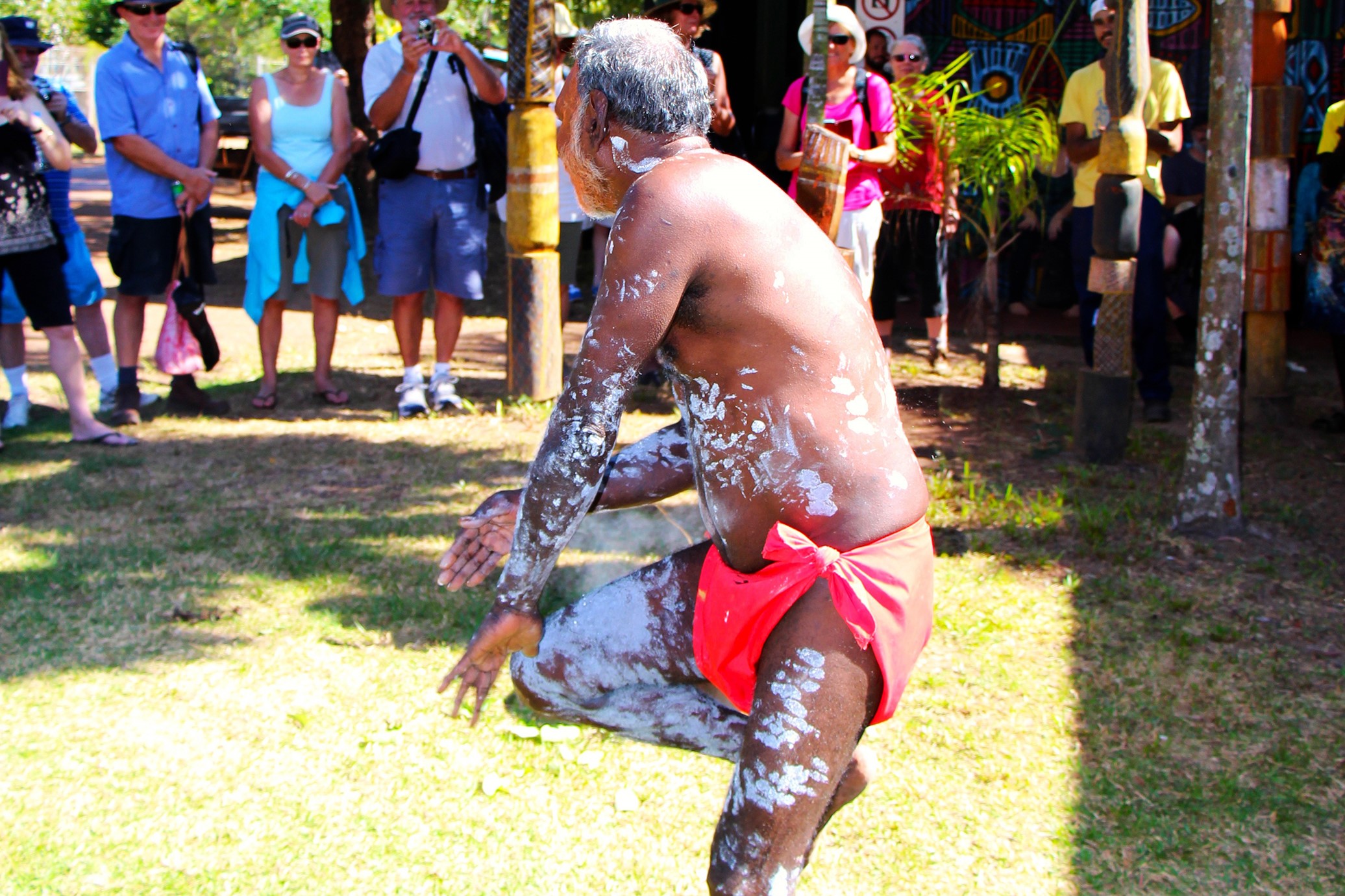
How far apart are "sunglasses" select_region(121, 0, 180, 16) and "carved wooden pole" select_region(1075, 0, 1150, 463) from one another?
179 inches

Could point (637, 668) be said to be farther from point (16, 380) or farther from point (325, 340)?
A: point (16, 380)

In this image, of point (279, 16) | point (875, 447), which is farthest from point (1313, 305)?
point (279, 16)

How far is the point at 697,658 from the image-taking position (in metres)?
2.37

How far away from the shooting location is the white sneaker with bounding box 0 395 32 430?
6578 millimetres

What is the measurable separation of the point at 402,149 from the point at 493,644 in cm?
471

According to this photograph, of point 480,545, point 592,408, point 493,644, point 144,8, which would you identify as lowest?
point 493,644

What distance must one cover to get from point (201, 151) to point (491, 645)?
17.6 ft

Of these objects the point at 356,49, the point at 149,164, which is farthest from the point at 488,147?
the point at 356,49

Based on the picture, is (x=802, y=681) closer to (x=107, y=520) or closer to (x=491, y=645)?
(x=491, y=645)

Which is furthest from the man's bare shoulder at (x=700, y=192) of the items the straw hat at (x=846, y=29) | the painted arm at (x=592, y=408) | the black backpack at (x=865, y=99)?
the black backpack at (x=865, y=99)

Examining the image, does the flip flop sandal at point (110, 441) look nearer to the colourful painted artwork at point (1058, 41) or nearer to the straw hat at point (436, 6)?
the straw hat at point (436, 6)

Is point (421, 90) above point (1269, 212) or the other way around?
above

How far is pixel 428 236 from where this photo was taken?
6.73m

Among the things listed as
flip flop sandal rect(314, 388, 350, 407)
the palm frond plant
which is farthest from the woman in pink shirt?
flip flop sandal rect(314, 388, 350, 407)
